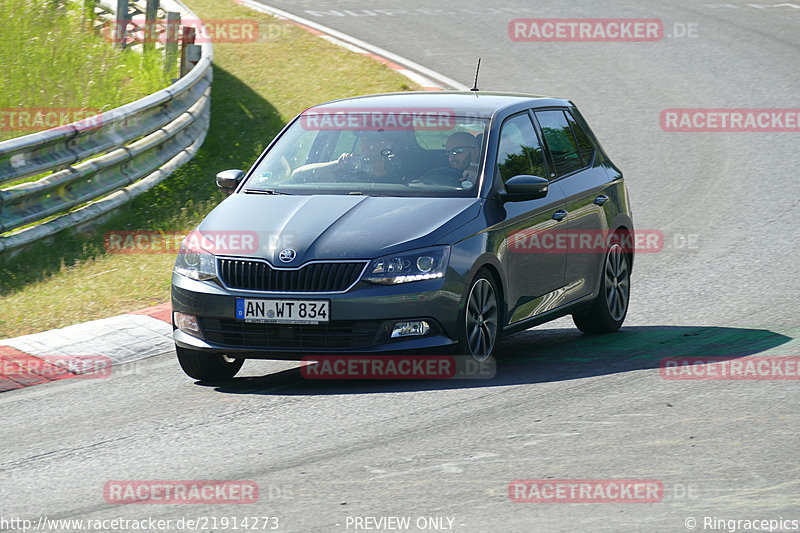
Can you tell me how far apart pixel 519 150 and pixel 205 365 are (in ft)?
8.54

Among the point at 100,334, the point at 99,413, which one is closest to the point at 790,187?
the point at 100,334

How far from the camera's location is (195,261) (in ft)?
25.8

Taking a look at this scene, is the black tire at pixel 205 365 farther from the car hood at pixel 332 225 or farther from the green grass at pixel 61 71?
the green grass at pixel 61 71

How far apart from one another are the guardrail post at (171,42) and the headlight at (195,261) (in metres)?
8.54

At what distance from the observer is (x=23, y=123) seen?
14102 millimetres

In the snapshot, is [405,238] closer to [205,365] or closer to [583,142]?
[205,365]

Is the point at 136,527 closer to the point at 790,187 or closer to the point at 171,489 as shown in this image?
the point at 171,489

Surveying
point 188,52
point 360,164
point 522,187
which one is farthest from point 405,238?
point 188,52

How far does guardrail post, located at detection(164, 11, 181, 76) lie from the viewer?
16125mm

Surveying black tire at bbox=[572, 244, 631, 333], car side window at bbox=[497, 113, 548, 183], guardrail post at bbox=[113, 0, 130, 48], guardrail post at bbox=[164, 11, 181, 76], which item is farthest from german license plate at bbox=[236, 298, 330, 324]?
guardrail post at bbox=[113, 0, 130, 48]

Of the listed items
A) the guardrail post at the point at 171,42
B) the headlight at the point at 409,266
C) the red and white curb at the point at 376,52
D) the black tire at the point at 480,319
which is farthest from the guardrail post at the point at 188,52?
the headlight at the point at 409,266

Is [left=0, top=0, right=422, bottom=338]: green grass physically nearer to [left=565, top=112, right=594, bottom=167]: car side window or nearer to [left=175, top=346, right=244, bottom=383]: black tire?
[left=175, top=346, right=244, bottom=383]: black tire

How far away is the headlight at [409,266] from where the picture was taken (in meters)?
Answer: 7.46

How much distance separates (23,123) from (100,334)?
550 centimetres
